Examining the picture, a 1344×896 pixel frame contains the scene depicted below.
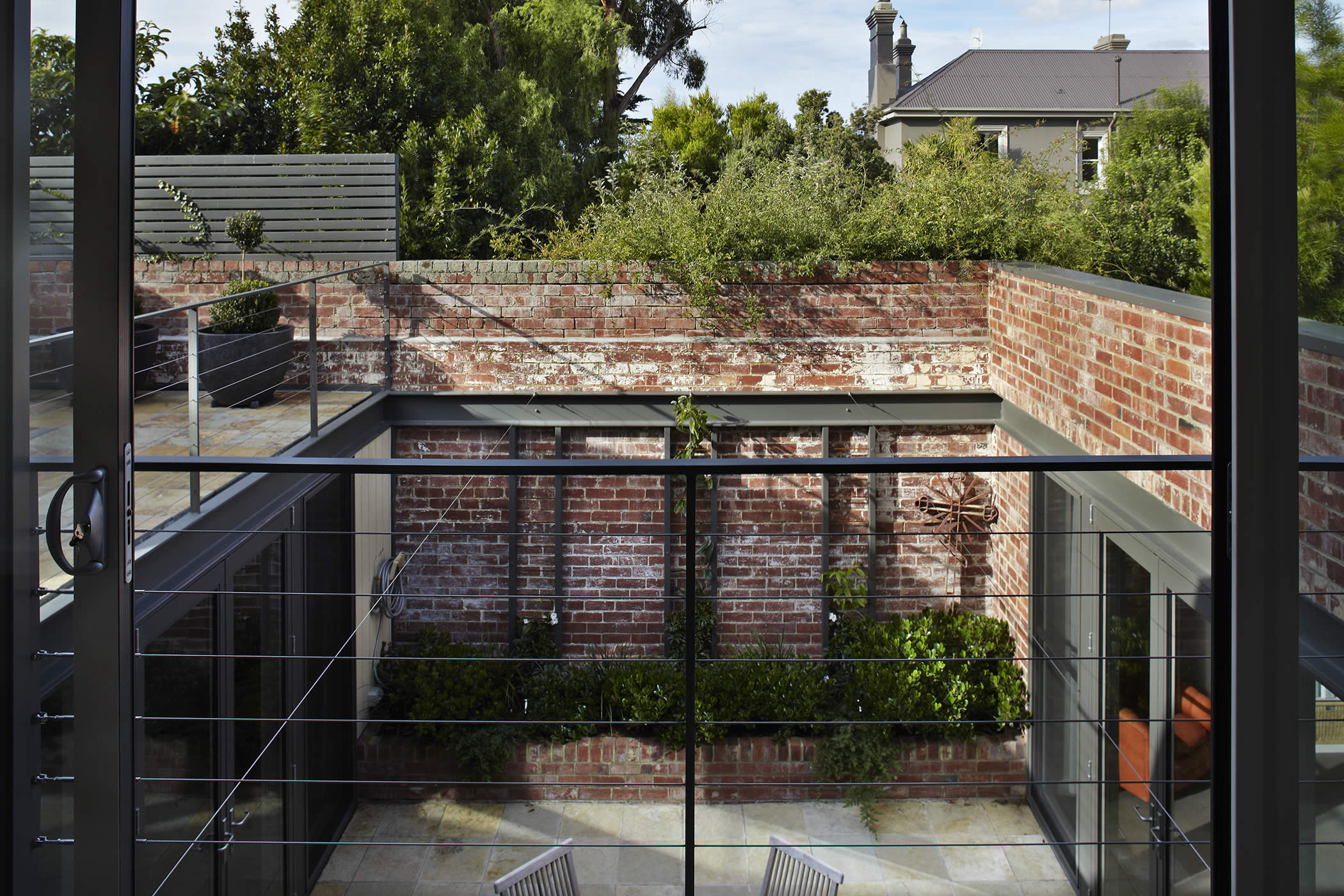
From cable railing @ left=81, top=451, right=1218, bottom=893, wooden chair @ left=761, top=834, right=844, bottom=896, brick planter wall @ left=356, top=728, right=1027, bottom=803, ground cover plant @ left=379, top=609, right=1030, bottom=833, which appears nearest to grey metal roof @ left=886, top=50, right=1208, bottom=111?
cable railing @ left=81, top=451, right=1218, bottom=893

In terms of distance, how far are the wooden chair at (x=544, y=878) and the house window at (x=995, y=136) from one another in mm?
5813

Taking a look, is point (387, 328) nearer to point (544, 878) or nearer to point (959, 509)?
point (959, 509)

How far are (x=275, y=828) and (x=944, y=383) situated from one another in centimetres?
397

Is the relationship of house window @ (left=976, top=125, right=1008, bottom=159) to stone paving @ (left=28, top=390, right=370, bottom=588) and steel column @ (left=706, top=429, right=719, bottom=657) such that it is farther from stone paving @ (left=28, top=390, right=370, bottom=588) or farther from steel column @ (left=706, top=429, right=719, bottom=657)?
stone paving @ (left=28, top=390, right=370, bottom=588)

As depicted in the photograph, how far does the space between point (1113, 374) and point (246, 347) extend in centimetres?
403

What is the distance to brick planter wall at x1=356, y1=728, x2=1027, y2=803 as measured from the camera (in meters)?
4.79

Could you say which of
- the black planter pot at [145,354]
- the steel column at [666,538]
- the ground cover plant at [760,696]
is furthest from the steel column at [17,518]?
the black planter pot at [145,354]

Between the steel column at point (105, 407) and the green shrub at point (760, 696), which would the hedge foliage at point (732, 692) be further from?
the steel column at point (105, 407)

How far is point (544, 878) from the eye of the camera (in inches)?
127

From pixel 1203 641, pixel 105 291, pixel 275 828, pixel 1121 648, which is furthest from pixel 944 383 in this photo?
pixel 105 291

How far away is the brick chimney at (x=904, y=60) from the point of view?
2008mm

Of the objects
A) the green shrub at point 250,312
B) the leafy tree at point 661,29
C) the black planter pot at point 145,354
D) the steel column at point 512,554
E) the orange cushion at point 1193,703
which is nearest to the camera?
the leafy tree at point 661,29

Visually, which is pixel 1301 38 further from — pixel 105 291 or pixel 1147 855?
pixel 1147 855

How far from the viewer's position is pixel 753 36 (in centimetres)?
138
